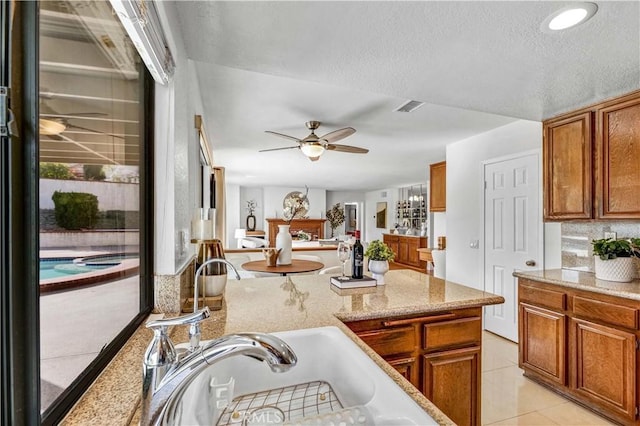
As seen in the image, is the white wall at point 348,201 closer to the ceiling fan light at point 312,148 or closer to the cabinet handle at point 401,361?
the ceiling fan light at point 312,148

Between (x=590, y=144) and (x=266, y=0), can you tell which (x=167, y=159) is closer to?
(x=266, y=0)

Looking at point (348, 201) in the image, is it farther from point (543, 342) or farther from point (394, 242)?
point (543, 342)

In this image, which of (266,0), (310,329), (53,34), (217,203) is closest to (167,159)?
(53,34)

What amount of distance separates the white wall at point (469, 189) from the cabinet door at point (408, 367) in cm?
268

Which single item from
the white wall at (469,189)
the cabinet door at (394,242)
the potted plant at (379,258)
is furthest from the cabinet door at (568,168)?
the cabinet door at (394,242)

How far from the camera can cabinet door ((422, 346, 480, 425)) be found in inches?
62.0

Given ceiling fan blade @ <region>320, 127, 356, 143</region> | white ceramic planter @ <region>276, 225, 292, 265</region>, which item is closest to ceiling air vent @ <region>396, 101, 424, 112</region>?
ceiling fan blade @ <region>320, 127, 356, 143</region>

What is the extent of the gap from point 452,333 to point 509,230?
2365 millimetres

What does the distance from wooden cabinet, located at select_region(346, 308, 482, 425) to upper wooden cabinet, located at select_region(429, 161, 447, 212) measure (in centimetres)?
332

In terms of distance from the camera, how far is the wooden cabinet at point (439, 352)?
1489 millimetres

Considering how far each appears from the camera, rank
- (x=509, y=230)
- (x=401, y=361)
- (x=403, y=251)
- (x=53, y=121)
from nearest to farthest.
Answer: (x=53, y=121) → (x=401, y=361) → (x=509, y=230) → (x=403, y=251)

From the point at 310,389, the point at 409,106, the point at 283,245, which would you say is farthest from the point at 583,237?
the point at 310,389

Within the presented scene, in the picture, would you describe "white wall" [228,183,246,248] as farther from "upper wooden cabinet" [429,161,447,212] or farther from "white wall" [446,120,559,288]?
"white wall" [446,120,559,288]

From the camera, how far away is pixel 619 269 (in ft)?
7.22
